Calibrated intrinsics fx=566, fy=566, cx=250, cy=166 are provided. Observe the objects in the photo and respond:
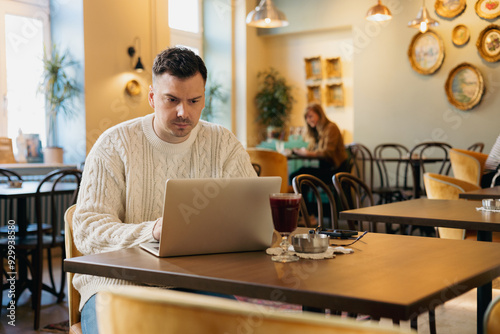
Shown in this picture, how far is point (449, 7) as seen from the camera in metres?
6.62

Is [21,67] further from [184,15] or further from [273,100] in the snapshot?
[273,100]

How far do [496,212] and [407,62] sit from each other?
5.16 m

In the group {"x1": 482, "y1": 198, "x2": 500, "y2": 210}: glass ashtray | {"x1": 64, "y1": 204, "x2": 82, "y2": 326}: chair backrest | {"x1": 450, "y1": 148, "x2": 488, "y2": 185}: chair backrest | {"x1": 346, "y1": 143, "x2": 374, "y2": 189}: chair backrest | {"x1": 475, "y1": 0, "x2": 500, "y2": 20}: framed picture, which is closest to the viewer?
{"x1": 64, "y1": 204, "x2": 82, "y2": 326}: chair backrest

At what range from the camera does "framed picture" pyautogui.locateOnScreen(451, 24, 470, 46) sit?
6516 millimetres

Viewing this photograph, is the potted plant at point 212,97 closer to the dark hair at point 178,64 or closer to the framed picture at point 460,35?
the framed picture at point 460,35

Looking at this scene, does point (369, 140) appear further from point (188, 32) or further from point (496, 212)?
point (496, 212)

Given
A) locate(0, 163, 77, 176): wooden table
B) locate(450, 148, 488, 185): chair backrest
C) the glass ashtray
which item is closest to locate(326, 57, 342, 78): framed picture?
locate(450, 148, 488, 185): chair backrest

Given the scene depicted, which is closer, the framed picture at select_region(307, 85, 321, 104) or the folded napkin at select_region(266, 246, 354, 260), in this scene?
the folded napkin at select_region(266, 246, 354, 260)

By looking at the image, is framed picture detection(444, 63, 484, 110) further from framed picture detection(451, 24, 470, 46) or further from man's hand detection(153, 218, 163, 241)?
man's hand detection(153, 218, 163, 241)

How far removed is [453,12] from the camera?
659 cm

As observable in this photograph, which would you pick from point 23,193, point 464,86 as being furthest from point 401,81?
point 23,193

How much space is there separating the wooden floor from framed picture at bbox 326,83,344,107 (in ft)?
16.7

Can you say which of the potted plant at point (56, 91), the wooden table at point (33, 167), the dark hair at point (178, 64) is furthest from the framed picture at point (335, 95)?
the dark hair at point (178, 64)

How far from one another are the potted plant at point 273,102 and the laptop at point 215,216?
663 cm
